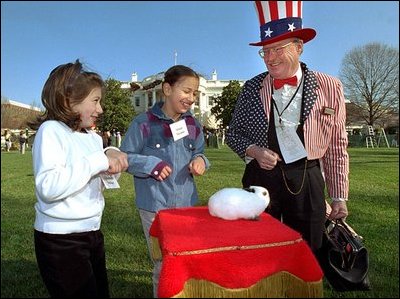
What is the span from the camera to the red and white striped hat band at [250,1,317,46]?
2347mm

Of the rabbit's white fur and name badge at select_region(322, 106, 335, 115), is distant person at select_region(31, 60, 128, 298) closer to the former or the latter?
the rabbit's white fur

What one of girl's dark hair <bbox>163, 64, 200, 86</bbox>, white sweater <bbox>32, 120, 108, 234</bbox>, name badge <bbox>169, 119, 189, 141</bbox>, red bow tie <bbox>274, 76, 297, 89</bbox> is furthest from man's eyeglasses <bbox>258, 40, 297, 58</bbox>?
white sweater <bbox>32, 120, 108, 234</bbox>

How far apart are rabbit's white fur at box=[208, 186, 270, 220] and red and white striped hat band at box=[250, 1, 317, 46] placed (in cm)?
91

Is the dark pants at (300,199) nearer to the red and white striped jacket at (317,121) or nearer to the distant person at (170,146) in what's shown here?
the red and white striped jacket at (317,121)

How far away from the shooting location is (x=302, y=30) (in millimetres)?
2332

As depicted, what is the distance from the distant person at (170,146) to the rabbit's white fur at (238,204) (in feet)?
2.27

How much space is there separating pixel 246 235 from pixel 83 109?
1.05 metres

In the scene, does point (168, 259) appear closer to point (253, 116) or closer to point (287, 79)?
point (253, 116)

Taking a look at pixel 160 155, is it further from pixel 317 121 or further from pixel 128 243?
pixel 128 243

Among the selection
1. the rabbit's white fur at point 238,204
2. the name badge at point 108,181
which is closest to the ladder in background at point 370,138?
the name badge at point 108,181

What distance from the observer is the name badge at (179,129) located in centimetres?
267

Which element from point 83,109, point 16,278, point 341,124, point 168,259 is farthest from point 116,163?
point 16,278

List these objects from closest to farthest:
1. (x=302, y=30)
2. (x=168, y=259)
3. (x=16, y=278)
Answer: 1. (x=168, y=259)
2. (x=302, y=30)
3. (x=16, y=278)

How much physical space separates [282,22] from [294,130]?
0.58 meters
